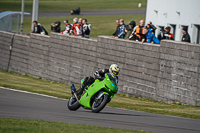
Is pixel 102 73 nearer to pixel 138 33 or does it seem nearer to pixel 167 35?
pixel 138 33

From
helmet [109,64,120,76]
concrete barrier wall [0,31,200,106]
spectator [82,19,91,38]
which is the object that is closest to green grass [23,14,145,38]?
concrete barrier wall [0,31,200,106]

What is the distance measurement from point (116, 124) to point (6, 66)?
19020 millimetres

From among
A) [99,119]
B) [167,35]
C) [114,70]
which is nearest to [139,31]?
[167,35]

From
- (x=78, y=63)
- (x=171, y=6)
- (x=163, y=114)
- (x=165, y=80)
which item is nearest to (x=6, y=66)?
(x=78, y=63)

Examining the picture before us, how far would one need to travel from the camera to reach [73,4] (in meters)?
81.1

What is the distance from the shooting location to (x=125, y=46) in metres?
19.5

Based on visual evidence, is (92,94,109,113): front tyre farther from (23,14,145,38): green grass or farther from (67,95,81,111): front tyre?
(23,14,145,38): green grass

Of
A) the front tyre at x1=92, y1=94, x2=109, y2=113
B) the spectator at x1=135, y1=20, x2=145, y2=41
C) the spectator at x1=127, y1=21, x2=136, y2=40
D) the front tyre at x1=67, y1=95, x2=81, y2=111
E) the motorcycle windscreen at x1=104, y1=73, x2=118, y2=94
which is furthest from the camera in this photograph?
the spectator at x1=127, y1=21, x2=136, y2=40

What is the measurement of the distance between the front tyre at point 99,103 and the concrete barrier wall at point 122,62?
17.6 feet

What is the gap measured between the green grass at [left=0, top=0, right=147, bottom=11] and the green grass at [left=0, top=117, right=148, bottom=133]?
195ft

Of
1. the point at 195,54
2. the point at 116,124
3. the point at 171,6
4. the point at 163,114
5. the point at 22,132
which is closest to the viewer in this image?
the point at 22,132

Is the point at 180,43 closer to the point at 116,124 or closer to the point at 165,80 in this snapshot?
the point at 165,80

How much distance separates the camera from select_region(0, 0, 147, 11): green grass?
239ft

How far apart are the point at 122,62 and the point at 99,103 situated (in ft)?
25.7
